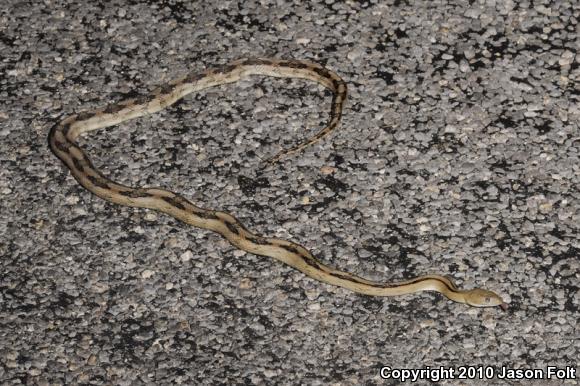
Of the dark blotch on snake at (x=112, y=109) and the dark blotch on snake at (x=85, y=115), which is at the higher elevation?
the dark blotch on snake at (x=112, y=109)

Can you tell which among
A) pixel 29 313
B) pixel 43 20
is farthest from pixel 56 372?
A: pixel 43 20

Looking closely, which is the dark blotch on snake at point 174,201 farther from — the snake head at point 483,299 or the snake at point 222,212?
the snake head at point 483,299

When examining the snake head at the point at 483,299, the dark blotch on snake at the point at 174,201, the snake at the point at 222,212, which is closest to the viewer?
the snake head at the point at 483,299

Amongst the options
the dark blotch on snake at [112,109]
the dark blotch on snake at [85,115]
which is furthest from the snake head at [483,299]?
the dark blotch on snake at [85,115]

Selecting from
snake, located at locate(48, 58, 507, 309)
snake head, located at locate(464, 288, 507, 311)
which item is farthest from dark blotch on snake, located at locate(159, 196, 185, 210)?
snake head, located at locate(464, 288, 507, 311)

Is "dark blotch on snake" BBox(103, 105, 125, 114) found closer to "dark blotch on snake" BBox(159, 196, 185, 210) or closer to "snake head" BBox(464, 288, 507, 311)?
"dark blotch on snake" BBox(159, 196, 185, 210)

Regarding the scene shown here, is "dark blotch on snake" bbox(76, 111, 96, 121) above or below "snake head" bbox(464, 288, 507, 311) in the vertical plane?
above

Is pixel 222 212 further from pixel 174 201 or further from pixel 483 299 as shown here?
pixel 483 299

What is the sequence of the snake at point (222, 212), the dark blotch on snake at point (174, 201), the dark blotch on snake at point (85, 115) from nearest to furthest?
the snake at point (222, 212), the dark blotch on snake at point (174, 201), the dark blotch on snake at point (85, 115)
